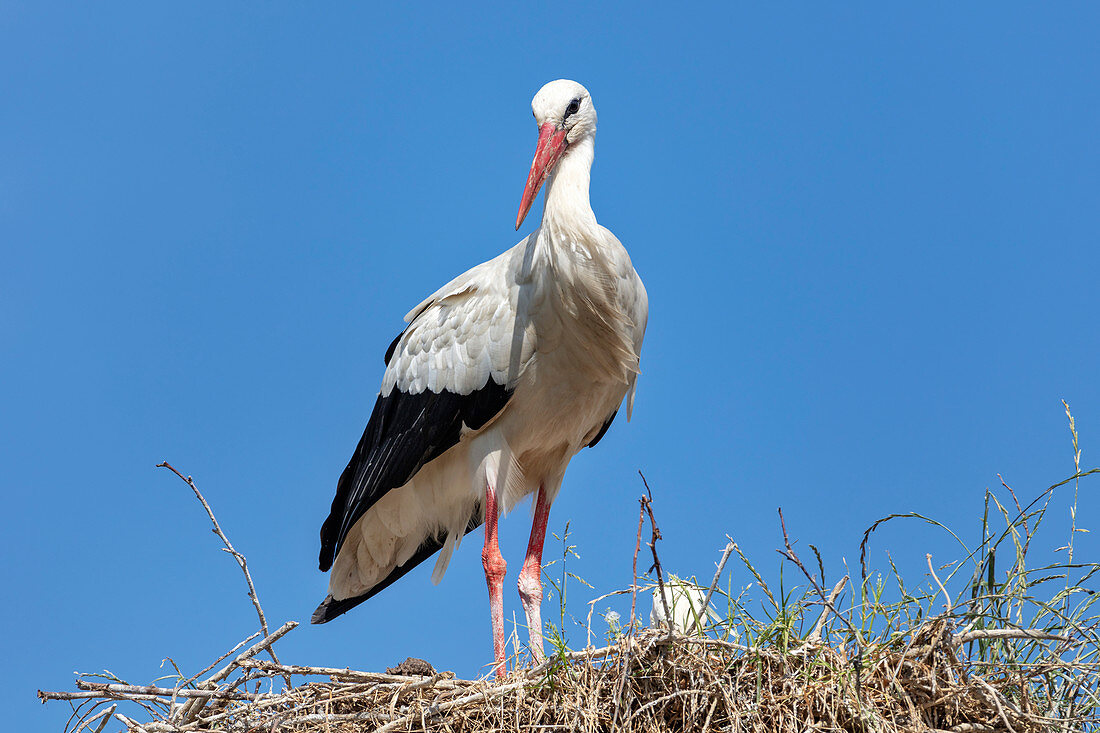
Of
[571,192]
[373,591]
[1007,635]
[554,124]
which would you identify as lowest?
[1007,635]

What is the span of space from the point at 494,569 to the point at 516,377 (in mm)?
884

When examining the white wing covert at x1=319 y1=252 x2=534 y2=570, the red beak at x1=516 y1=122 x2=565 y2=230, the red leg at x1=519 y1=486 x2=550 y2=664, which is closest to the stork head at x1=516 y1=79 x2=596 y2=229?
the red beak at x1=516 y1=122 x2=565 y2=230

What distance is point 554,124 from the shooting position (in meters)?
4.52

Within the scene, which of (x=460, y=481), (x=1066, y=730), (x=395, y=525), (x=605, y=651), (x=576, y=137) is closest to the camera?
(x=1066, y=730)

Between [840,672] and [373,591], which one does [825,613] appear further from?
[373,591]

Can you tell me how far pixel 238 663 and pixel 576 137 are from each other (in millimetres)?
2399

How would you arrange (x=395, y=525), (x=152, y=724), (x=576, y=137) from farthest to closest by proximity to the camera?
(x=395, y=525) < (x=576, y=137) < (x=152, y=724)

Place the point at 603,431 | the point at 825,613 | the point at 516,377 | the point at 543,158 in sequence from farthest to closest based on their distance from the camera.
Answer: the point at 603,431 < the point at 516,377 < the point at 543,158 < the point at 825,613

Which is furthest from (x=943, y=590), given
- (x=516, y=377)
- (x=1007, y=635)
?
(x=516, y=377)

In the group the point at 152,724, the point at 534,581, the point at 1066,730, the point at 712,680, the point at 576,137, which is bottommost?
the point at 1066,730

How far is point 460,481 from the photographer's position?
16.2ft

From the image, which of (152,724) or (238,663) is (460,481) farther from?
(152,724)

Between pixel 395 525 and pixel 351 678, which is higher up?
pixel 395 525

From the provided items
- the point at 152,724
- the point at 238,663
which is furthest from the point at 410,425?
the point at 152,724
